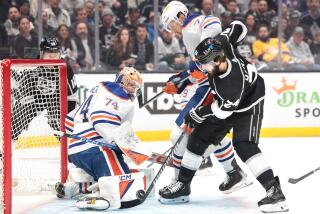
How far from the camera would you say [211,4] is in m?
7.19

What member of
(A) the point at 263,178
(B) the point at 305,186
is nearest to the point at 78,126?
(A) the point at 263,178

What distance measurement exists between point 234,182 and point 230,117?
57cm

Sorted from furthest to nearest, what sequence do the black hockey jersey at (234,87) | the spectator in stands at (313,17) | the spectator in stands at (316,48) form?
1. the spectator in stands at (313,17)
2. the spectator in stands at (316,48)
3. the black hockey jersey at (234,87)

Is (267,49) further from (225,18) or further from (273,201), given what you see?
(273,201)

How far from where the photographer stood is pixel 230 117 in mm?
3979

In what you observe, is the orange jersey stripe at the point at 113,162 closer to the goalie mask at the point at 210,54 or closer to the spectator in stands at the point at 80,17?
the goalie mask at the point at 210,54

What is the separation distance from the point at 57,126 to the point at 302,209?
4.71 ft

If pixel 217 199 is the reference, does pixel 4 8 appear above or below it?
above

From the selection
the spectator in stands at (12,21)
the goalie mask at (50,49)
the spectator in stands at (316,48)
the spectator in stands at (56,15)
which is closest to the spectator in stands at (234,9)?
the spectator in stands at (316,48)

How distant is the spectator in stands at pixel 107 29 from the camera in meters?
6.95

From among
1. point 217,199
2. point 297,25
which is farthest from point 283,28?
point 217,199

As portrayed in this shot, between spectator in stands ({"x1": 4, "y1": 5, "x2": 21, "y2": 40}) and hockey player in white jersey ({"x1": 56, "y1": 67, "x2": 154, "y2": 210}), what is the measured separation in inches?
111

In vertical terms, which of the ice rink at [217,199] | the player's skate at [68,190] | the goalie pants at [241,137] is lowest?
the ice rink at [217,199]

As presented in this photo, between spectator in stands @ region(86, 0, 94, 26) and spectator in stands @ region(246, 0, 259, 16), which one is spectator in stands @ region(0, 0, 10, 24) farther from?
spectator in stands @ region(246, 0, 259, 16)
